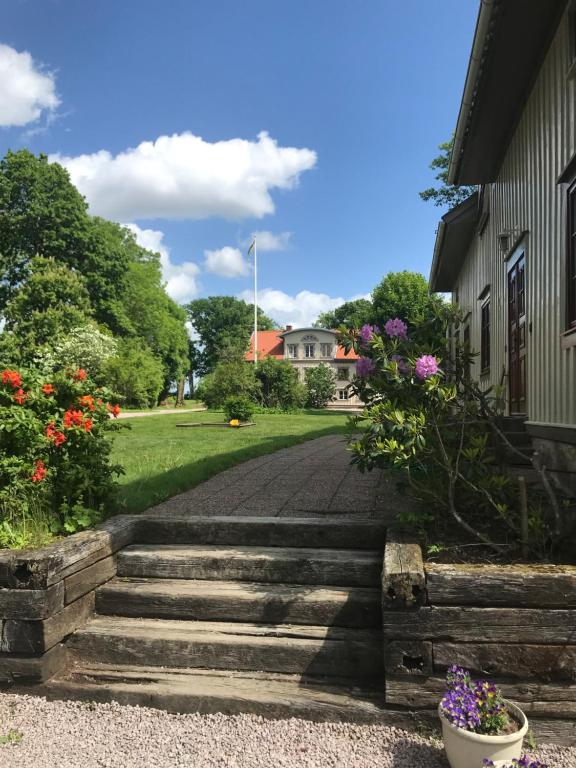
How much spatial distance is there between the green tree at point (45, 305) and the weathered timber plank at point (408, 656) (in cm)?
3046

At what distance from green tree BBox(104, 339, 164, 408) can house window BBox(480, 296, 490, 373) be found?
2266 centimetres

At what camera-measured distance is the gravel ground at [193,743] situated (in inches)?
100

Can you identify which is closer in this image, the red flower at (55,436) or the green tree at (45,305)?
the red flower at (55,436)

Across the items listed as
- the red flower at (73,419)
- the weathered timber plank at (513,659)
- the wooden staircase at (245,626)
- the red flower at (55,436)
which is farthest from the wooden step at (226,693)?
→ the red flower at (73,419)

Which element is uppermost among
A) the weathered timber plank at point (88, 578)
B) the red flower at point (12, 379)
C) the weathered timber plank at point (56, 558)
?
the red flower at point (12, 379)

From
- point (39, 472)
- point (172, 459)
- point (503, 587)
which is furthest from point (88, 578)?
point (172, 459)

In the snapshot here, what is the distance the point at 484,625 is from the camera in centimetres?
276

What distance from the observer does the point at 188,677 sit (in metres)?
3.12

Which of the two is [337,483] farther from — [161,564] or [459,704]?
[459,704]

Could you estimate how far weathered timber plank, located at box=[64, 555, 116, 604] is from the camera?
3324mm

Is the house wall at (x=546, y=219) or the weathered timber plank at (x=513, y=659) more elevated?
the house wall at (x=546, y=219)

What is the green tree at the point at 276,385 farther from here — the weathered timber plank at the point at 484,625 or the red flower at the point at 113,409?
the weathered timber plank at the point at 484,625

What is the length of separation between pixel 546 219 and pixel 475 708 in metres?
4.33

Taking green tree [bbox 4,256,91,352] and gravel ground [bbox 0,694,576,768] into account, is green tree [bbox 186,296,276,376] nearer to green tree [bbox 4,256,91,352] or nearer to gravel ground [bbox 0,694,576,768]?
green tree [bbox 4,256,91,352]
